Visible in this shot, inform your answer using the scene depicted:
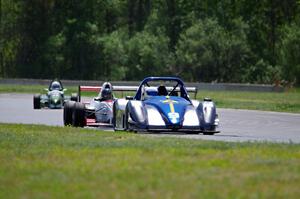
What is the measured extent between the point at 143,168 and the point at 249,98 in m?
34.9

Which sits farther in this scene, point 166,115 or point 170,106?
point 170,106

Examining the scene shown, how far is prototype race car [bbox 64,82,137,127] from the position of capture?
2278cm

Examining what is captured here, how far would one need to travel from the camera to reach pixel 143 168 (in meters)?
11.2

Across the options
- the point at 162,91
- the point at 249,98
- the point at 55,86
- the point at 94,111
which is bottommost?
the point at 249,98

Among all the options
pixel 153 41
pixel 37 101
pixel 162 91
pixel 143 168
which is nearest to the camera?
pixel 143 168

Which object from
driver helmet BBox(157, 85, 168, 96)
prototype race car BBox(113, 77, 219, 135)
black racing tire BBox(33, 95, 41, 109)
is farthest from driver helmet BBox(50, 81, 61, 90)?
prototype race car BBox(113, 77, 219, 135)

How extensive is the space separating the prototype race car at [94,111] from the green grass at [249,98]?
1221 centimetres

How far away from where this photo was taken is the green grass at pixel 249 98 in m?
36.6

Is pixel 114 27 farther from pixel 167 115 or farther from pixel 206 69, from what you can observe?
pixel 167 115

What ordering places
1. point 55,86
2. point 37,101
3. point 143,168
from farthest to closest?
point 55,86 < point 37,101 < point 143,168

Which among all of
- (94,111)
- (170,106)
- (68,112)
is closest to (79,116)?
(68,112)

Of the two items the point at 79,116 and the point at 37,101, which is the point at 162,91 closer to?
the point at 79,116

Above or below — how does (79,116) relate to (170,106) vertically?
below

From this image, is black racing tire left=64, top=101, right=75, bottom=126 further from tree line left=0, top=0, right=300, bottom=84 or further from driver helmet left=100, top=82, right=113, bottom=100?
tree line left=0, top=0, right=300, bottom=84
